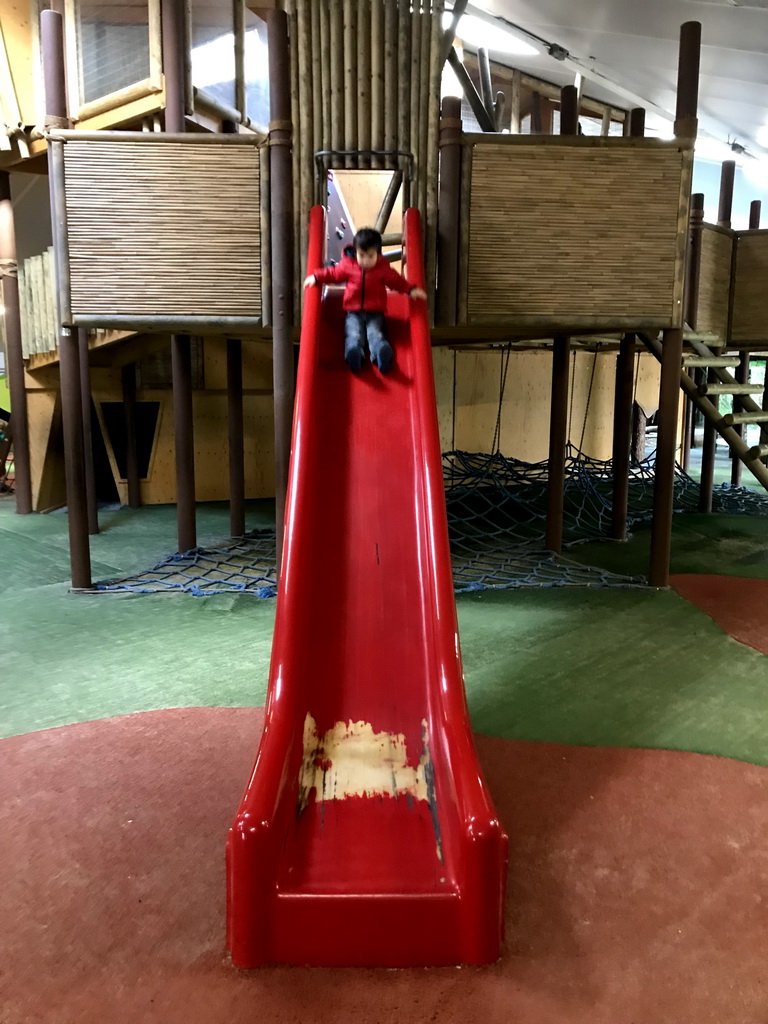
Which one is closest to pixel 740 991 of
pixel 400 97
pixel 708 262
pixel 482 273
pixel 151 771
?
pixel 151 771

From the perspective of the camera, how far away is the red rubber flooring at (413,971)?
58.0 inches

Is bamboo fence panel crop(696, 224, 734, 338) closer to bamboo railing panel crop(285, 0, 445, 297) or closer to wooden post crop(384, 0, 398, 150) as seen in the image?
bamboo railing panel crop(285, 0, 445, 297)

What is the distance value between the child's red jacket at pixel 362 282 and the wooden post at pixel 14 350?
481cm

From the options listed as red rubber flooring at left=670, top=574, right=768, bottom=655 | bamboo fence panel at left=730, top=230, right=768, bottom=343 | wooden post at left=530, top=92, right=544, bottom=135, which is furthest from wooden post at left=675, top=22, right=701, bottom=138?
wooden post at left=530, top=92, right=544, bottom=135

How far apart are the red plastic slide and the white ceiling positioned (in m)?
5.19

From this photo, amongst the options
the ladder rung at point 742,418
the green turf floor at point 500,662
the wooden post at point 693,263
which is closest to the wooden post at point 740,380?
the ladder rung at point 742,418

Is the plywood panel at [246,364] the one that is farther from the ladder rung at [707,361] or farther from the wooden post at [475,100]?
the ladder rung at [707,361]

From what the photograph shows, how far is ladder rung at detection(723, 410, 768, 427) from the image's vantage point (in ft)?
17.3

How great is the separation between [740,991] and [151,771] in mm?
1723

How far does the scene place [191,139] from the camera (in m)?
3.90

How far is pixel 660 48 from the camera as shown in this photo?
7.47m

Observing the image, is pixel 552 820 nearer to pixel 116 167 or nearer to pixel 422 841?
pixel 422 841

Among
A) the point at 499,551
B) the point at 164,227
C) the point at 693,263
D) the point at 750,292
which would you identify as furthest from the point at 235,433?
the point at 750,292

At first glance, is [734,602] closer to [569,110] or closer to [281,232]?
[281,232]
